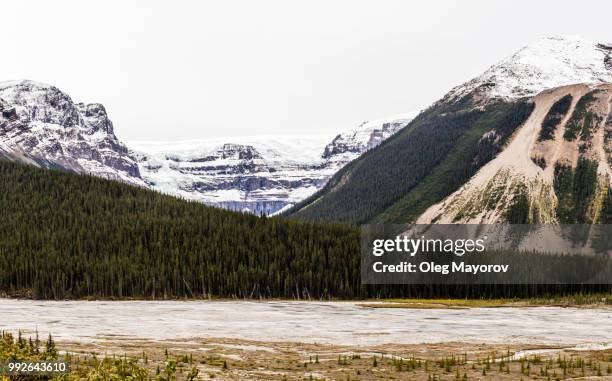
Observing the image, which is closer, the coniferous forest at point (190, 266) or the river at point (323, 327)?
the river at point (323, 327)

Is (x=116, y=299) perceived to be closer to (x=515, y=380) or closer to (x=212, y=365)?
(x=212, y=365)

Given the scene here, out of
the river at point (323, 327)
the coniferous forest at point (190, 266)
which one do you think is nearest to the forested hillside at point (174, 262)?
the coniferous forest at point (190, 266)

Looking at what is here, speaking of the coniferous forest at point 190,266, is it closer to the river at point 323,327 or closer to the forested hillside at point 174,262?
the forested hillside at point 174,262

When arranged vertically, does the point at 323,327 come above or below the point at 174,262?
below

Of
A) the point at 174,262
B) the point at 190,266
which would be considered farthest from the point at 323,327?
the point at 174,262

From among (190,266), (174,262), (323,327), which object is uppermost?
(174,262)

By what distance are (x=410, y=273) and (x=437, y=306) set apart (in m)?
41.7

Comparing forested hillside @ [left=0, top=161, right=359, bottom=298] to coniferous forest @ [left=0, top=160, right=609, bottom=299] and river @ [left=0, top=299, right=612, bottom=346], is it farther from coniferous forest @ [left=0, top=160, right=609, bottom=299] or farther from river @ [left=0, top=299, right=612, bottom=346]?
river @ [left=0, top=299, right=612, bottom=346]

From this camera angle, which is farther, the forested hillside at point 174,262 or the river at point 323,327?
the forested hillside at point 174,262

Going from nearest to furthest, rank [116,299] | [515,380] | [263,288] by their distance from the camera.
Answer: [515,380] → [116,299] → [263,288]

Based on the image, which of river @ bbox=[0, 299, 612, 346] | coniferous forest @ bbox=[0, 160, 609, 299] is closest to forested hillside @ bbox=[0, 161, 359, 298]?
coniferous forest @ bbox=[0, 160, 609, 299]

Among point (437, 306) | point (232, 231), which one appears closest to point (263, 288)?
point (232, 231)

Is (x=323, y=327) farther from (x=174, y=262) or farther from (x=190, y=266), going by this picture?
(x=174, y=262)

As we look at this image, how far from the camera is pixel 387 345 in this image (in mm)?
61844
